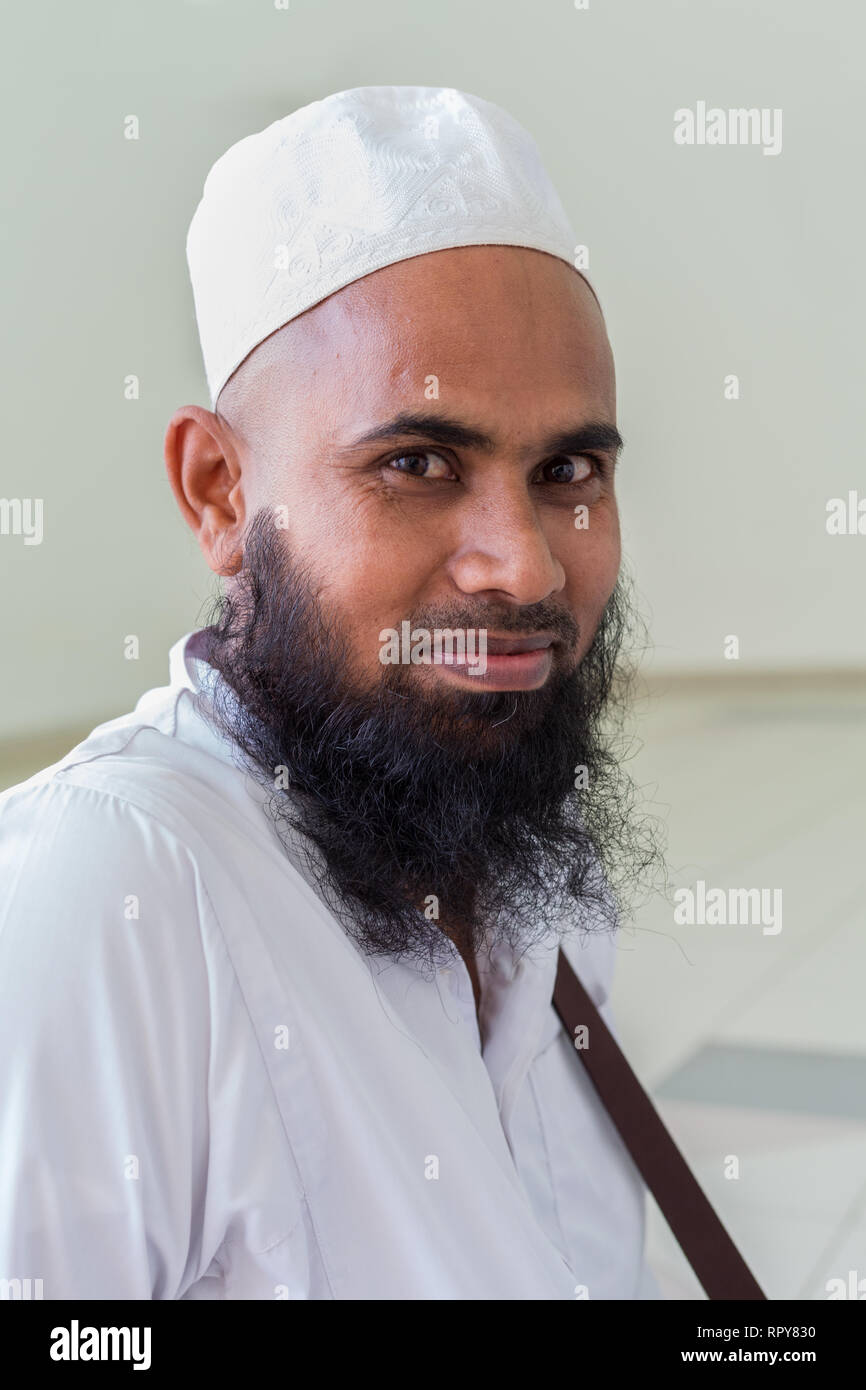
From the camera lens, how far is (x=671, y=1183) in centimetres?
167

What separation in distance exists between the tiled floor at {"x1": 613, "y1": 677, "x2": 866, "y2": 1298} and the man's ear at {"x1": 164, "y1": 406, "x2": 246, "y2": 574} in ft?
5.20

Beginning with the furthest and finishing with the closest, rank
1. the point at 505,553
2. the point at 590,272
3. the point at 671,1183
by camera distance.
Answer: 1. the point at 590,272
2. the point at 671,1183
3. the point at 505,553

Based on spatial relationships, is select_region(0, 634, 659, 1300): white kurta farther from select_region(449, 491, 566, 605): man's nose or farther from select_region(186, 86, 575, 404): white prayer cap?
select_region(186, 86, 575, 404): white prayer cap

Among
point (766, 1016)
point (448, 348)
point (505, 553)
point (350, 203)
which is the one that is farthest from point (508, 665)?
point (766, 1016)

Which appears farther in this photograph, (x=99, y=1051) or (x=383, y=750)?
(x=383, y=750)

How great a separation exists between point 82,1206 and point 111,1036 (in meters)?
0.14

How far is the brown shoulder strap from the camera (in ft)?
5.46

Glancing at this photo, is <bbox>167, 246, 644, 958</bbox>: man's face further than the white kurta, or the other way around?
<bbox>167, 246, 644, 958</bbox>: man's face

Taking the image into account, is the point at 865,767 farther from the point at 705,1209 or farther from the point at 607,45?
the point at 705,1209

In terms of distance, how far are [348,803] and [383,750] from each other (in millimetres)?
79

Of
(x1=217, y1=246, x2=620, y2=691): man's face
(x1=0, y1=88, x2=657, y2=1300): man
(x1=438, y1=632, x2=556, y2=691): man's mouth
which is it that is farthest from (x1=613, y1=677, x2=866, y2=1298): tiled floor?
(x1=217, y1=246, x2=620, y2=691): man's face

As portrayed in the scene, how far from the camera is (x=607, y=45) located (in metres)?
6.79

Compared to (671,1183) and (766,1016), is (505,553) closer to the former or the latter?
(671,1183)

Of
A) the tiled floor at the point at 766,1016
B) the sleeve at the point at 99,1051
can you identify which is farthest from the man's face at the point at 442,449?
the tiled floor at the point at 766,1016
